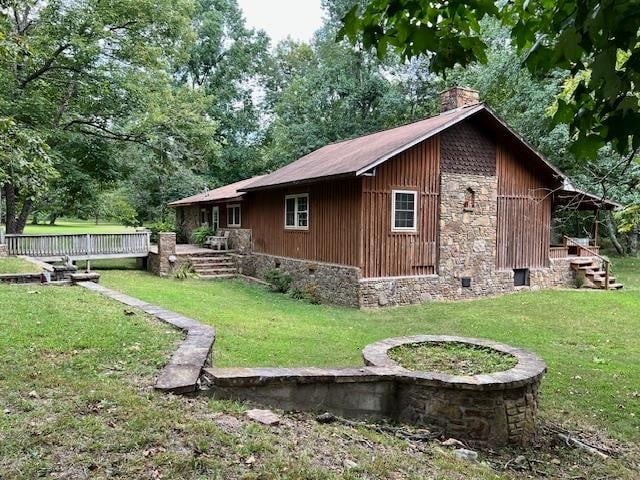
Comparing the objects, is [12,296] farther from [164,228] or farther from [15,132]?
[164,228]

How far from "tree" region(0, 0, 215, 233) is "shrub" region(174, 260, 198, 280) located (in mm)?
5556

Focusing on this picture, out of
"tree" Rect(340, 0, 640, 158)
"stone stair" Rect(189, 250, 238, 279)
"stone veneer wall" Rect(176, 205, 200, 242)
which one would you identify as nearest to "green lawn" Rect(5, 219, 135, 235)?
"stone veneer wall" Rect(176, 205, 200, 242)

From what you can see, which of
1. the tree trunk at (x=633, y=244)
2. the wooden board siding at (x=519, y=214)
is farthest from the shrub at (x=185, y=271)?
the tree trunk at (x=633, y=244)

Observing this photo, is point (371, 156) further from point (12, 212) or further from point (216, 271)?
point (12, 212)

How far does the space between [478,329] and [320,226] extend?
19.3 feet

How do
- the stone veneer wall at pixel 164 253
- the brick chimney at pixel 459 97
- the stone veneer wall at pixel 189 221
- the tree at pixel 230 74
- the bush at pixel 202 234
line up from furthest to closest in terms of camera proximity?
the tree at pixel 230 74 < the stone veneer wall at pixel 189 221 < the bush at pixel 202 234 < the stone veneer wall at pixel 164 253 < the brick chimney at pixel 459 97

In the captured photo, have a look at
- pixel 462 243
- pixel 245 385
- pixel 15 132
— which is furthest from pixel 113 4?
pixel 245 385

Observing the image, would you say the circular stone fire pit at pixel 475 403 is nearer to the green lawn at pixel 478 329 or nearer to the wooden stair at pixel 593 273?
the green lawn at pixel 478 329

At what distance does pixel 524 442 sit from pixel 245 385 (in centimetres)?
291

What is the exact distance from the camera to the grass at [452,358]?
5395 millimetres

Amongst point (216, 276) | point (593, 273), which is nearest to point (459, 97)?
point (593, 273)

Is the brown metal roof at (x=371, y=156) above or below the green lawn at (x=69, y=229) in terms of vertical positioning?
above

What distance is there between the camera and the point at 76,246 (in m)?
17.2

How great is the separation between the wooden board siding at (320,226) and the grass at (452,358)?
22.4ft
